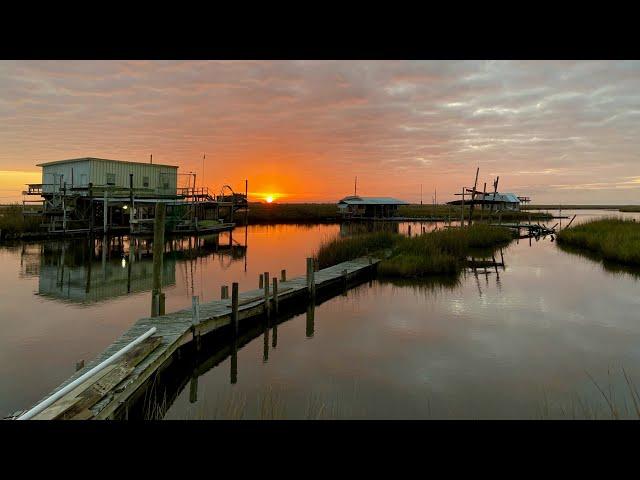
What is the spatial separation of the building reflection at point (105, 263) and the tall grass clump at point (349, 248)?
720 cm

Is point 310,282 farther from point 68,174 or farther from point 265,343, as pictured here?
point 68,174

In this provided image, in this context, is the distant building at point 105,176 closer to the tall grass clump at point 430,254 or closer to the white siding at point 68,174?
the white siding at point 68,174

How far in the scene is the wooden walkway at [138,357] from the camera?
675 cm

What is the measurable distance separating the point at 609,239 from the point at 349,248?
19.8 meters

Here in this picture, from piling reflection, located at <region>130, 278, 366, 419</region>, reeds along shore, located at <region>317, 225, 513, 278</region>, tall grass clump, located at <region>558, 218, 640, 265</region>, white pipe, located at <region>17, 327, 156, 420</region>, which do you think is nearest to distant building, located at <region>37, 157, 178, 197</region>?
reeds along shore, located at <region>317, 225, 513, 278</region>

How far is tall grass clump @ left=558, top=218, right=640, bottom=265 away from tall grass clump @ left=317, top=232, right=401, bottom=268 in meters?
14.7

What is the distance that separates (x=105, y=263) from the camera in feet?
92.2

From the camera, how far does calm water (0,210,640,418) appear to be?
963cm

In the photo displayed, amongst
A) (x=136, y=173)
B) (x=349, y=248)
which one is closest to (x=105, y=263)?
(x=349, y=248)

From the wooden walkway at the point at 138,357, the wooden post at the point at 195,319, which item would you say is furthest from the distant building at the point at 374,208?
the wooden post at the point at 195,319

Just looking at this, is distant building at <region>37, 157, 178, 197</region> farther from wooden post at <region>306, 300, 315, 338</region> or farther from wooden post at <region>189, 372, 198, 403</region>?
wooden post at <region>189, 372, 198, 403</region>
